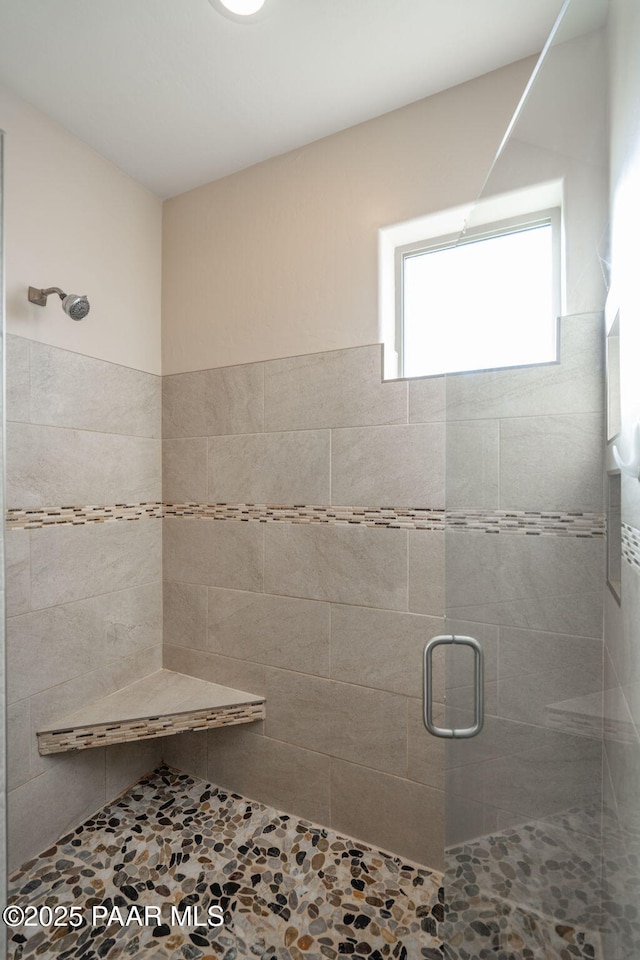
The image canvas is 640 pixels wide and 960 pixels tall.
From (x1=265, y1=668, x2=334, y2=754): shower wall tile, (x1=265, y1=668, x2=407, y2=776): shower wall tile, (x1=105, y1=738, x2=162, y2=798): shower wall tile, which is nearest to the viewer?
(x1=265, y1=668, x2=407, y2=776): shower wall tile

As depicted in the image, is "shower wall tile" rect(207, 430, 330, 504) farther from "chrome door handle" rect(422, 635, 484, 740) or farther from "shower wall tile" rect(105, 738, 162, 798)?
"shower wall tile" rect(105, 738, 162, 798)

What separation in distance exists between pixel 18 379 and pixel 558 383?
1687mm

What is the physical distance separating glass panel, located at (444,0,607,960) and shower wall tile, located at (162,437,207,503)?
135cm

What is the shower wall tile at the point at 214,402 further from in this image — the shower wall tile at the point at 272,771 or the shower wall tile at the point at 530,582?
the shower wall tile at the point at 272,771

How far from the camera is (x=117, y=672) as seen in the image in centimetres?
203

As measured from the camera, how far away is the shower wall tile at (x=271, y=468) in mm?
1875

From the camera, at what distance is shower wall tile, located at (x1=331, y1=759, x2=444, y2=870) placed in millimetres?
1646

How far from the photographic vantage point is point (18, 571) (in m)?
1.66

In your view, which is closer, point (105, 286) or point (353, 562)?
point (353, 562)

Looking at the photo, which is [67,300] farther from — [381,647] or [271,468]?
[381,647]

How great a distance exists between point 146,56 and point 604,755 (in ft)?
7.00

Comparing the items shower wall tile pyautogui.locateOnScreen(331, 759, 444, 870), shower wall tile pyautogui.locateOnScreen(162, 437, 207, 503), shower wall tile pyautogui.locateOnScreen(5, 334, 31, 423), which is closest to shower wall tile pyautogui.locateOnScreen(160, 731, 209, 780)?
shower wall tile pyautogui.locateOnScreen(331, 759, 444, 870)

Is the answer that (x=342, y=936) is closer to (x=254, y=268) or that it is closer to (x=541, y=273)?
(x=541, y=273)

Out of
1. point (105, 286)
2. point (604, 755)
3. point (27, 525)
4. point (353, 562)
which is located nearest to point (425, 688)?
point (604, 755)
